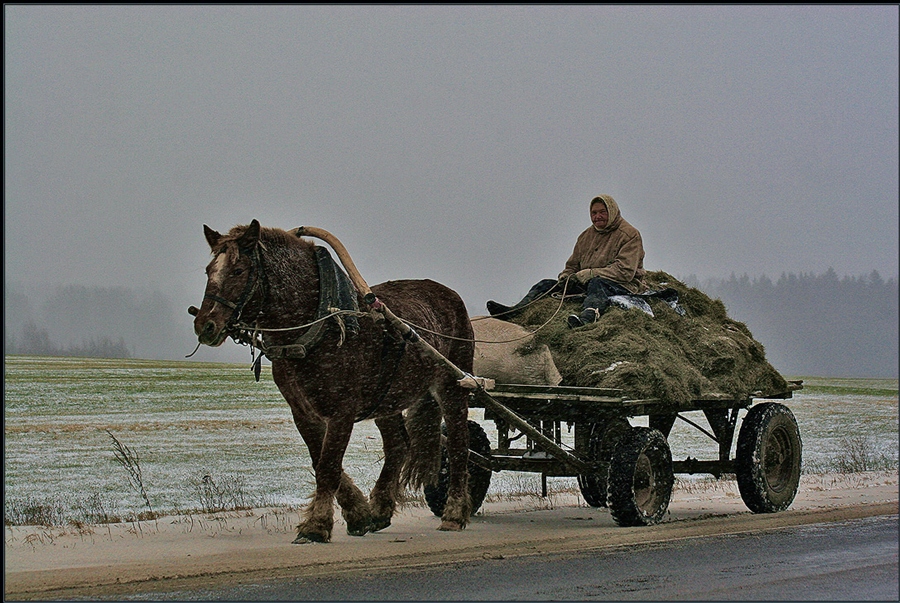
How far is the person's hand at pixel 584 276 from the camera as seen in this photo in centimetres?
1109

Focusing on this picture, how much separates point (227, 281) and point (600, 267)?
4.82 m

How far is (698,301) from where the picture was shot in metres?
11.8

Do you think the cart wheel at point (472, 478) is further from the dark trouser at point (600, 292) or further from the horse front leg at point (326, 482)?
the horse front leg at point (326, 482)

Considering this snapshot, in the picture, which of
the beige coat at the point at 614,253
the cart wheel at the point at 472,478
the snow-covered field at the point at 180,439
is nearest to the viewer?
the cart wheel at the point at 472,478

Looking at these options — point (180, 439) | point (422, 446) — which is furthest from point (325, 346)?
point (180, 439)

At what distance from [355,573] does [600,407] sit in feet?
10.5

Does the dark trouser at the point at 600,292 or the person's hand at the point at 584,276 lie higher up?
the person's hand at the point at 584,276

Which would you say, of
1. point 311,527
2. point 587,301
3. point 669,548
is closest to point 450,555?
point 311,527

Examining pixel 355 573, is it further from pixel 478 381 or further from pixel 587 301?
pixel 587 301

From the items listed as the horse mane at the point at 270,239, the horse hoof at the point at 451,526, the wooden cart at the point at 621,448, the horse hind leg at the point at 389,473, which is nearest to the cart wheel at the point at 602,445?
the wooden cart at the point at 621,448

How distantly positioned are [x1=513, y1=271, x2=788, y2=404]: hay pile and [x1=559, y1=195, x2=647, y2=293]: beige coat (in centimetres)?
37

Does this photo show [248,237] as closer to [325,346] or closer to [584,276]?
[325,346]

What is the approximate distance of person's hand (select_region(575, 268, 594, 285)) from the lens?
11.1 metres

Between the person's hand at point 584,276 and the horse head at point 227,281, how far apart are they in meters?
4.26
